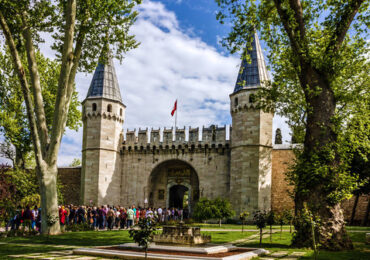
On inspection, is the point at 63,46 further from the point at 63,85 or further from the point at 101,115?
the point at 101,115

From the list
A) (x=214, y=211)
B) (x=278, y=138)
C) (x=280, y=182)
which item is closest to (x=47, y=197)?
(x=214, y=211)

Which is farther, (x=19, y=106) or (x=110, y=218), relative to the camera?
(x=19, y=106)

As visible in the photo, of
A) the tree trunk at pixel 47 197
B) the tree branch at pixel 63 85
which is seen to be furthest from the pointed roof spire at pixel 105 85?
the tree trunk at pixel 47 197

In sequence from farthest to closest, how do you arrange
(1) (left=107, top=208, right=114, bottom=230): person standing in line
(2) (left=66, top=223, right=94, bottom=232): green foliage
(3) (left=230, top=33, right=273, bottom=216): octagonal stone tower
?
(3) (left=230, top=33, right=273, bottom=216): octagonal stone tower < (1) (left=107, top=208, right=114, bottom=230): person standing in line < (2) (left=66, top=223, right=94, bottom=232): green foliage

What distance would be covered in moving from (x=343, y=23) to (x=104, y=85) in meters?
21.5

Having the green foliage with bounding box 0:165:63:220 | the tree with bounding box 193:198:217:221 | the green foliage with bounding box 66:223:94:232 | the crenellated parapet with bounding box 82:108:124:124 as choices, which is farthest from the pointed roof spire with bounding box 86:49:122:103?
the green foliage with bounding box 66:223:94:232

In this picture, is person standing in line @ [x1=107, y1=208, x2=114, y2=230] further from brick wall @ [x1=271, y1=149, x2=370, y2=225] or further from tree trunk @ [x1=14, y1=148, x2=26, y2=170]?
brick wall @ [x1=271, y1=149, x2=370, y2=225]

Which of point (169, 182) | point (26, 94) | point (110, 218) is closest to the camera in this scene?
point (26, 94)

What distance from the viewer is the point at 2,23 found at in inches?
551

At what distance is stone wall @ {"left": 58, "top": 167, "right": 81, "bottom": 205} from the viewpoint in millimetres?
31031

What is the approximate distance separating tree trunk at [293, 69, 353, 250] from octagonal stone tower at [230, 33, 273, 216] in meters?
11.8

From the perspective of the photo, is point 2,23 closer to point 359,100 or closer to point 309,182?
point 309,182

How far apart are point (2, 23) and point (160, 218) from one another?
1602 cm

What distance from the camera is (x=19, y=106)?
87.1 feet
